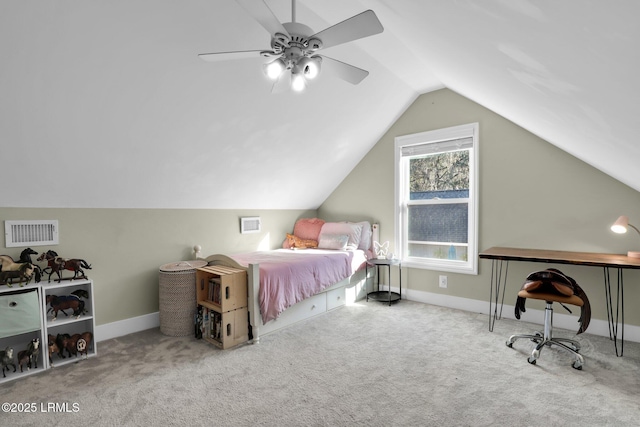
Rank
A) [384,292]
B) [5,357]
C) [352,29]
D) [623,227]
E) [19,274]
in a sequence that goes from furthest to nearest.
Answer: [384,292] → [623,227] → [19,274] → [5,357] → [352,29]

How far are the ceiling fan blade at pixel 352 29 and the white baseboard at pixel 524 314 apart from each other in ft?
10.3

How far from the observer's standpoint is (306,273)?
127 inches

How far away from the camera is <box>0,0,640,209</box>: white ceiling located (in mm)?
1204

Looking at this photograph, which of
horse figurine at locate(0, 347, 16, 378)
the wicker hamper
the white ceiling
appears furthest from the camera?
the wicker hamper

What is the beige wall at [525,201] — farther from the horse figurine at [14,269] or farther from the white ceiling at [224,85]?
the horse figurine at [14,269]

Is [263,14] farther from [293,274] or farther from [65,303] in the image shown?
[65,303]

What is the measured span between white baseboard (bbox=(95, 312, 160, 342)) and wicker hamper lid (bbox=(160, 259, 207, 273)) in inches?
21.7

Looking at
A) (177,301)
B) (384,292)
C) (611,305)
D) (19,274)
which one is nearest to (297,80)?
(177,301)

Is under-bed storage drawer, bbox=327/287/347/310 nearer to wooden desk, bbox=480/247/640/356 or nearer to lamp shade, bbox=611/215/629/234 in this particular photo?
wooden desk, bbox=480/247/640/356

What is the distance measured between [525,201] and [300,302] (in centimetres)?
252

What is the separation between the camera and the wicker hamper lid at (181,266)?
3.01m

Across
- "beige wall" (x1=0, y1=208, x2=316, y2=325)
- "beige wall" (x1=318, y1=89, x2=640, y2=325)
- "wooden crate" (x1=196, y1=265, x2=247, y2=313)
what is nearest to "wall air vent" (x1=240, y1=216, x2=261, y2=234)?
"beige wall" (x1=0, y1=208, x2=316, y2=325)

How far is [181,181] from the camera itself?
3137mm

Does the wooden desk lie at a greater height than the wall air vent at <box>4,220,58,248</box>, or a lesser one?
lesser
